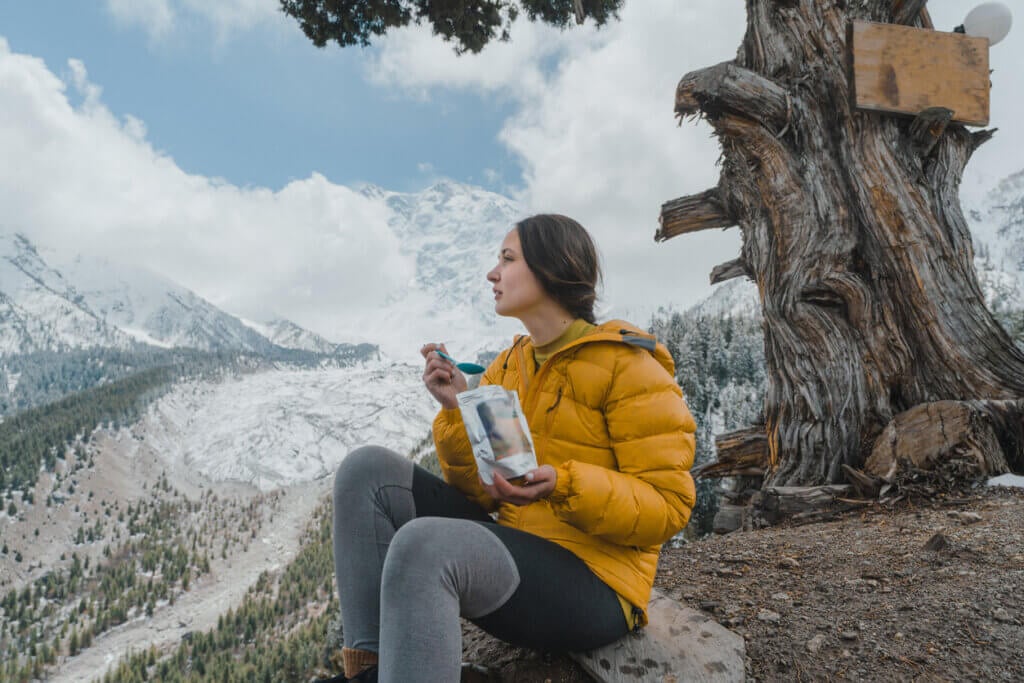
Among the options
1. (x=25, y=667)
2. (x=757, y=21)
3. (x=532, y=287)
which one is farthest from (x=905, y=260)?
(x=25, y=667)

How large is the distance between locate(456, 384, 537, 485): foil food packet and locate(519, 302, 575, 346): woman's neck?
0.51 m

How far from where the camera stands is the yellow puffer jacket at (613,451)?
1.73 m

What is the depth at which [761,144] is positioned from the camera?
16.6 ft

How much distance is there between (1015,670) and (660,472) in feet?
4.29

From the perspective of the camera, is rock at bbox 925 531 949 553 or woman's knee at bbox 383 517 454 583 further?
rock at bbox 925 531 949 553

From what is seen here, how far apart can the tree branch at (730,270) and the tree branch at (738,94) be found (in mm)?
1223

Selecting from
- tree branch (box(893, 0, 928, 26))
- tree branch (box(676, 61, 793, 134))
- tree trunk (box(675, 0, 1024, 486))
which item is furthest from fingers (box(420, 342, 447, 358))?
tree branch (box(893, 0, 928, 26))

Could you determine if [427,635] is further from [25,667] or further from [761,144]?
[25,667]

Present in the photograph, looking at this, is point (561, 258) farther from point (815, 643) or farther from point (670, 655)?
point (815, 643)

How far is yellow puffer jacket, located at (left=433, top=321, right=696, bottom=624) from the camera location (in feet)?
5.69

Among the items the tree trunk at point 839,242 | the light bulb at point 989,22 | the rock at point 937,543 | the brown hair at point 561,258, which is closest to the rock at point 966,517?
the rock at point 937,543

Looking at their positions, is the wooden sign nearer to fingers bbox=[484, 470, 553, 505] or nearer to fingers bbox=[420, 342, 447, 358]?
fingers bbox=[420, 342, 447, 358]

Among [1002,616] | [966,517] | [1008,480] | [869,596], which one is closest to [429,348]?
[869,596]

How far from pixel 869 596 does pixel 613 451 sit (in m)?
1.47
